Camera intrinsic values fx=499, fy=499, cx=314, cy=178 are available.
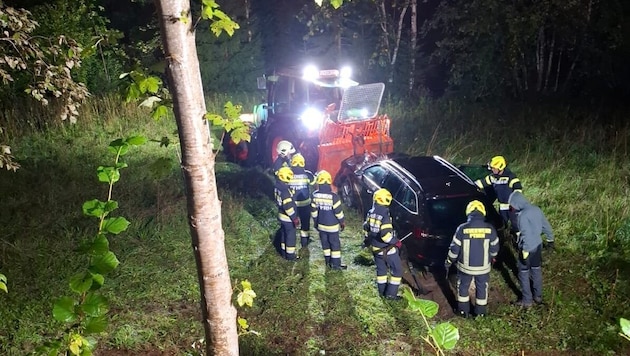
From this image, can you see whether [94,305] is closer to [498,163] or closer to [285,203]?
[285,203]

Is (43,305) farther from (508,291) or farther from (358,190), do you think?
(508,291)

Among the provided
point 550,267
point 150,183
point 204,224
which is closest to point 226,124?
point 204,224

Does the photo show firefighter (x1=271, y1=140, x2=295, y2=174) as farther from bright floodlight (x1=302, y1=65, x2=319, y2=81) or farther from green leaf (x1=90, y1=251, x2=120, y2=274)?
green leaf (x1=90, y1=251, x2=120, y2=274)

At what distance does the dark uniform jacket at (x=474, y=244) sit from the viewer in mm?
6164

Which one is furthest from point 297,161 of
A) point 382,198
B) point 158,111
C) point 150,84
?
point 150,84

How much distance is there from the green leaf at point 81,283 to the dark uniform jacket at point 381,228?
4.91m

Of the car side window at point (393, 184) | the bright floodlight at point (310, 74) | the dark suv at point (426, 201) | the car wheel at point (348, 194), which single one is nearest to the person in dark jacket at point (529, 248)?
the dark suv at point (426, 201)

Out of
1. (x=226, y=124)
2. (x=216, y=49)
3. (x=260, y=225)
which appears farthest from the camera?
(x=216, y=49)

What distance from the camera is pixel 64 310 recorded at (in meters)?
2.00

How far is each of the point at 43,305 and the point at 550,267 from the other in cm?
704

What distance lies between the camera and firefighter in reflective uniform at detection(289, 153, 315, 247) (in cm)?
802

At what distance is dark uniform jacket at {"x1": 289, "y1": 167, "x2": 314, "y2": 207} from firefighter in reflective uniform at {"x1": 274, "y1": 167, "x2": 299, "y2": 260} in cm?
23

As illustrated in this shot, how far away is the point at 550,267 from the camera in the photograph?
24.2 ft

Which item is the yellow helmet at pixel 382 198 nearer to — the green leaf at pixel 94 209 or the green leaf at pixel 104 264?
the green leaf at pixel 94 209
